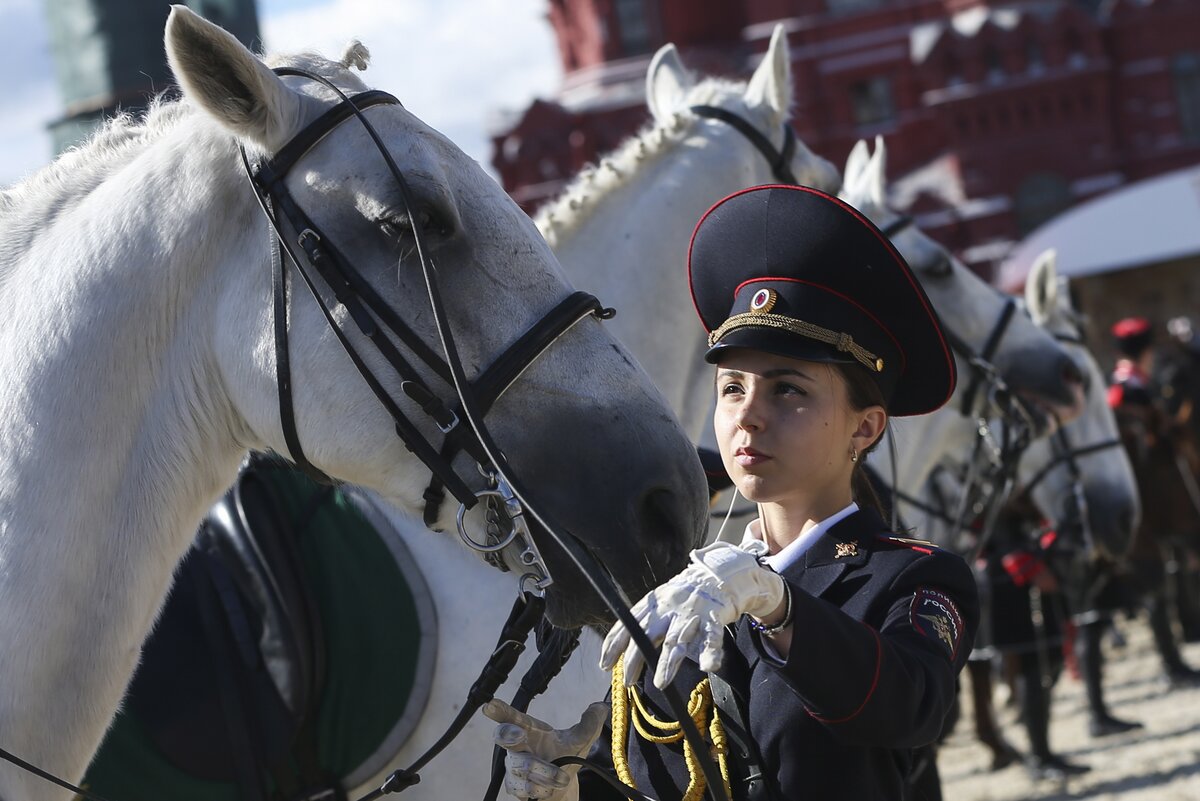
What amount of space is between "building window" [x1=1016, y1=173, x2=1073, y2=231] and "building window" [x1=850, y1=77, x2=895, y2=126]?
405 centimetres

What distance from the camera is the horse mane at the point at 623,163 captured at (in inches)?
146

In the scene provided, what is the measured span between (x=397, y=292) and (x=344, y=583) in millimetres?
1139

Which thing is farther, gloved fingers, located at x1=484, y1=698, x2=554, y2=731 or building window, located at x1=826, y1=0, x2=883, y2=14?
building window, located at x1=826, y1=0, x2=883, y2=14

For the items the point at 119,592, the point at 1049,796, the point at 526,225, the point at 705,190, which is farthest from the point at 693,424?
the point at 1049,796

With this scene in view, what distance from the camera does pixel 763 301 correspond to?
212 centimetres

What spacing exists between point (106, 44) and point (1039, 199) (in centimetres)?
2220

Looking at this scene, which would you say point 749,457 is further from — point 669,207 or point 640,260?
point 669,207

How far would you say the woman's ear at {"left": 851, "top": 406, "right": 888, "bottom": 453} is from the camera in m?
2.19

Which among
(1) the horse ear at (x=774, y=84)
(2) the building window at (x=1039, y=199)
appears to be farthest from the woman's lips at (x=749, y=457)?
(2) the building window at (x=1039, y=199)

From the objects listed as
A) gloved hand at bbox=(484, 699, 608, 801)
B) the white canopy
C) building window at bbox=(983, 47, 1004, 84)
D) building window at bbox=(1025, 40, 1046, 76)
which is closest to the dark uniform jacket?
gloved hand at bbox=(484, 699, 608, 801)

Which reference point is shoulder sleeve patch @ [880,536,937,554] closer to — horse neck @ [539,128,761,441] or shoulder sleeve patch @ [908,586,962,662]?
shoulder sleeve patch @ [908,586,962,662]

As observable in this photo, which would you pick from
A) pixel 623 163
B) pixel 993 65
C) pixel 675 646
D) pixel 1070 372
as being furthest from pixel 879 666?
pixel 993 65

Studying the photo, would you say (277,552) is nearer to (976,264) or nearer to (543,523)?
(543,523)

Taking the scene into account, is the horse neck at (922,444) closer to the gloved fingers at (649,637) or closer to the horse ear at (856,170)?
the horse ear at (856,170)
